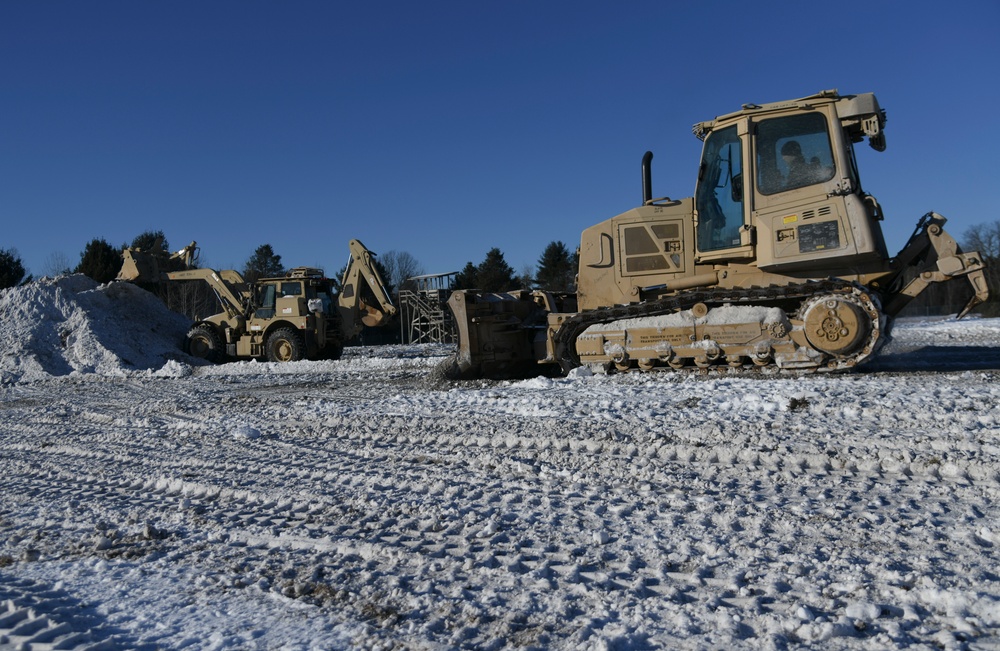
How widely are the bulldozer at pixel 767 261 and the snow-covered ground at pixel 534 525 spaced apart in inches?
41.7

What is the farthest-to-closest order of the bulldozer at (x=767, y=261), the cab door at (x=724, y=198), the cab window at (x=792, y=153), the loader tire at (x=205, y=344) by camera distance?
the loader tire at (x=205, y=344)
the cab door at (x=724, y=198)
the cab window at (x=792, y=153)
the bulldozer at (x=767, y=261)

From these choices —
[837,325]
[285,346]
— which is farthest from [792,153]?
[285,346]

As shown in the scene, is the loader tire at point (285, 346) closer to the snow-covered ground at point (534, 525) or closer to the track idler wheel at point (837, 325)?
the snow-covered ground at point (534, 525)

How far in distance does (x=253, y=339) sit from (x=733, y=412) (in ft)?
52.6

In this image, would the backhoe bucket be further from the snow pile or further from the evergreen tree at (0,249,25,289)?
the evergreen tree at (0,249,25,289)

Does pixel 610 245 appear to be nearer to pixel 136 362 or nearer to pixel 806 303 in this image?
pixel 806 303

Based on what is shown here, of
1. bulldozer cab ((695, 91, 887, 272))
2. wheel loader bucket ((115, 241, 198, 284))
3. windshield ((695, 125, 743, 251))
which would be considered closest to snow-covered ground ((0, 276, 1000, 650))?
bulldozer cab ((695, 91, 887, 272))

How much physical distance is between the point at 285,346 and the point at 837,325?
1439 cm

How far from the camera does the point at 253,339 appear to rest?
757 inches

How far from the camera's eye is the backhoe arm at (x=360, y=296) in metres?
19.5

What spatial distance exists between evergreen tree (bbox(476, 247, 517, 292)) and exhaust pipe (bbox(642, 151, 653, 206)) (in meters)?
35.3

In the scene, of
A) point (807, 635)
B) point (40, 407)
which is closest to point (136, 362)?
point (40, 407)

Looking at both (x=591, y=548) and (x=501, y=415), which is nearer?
(x=591, y=548)

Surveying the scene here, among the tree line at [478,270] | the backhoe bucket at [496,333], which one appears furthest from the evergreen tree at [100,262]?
the backhoe bucket at [496,333]
